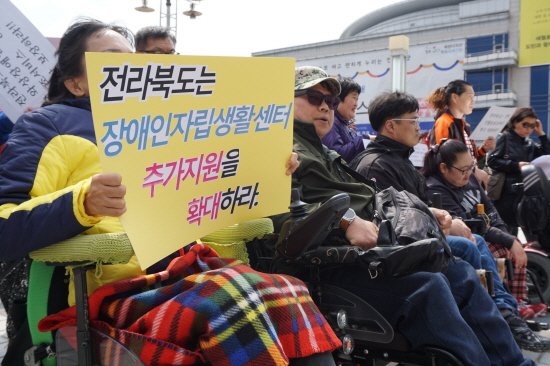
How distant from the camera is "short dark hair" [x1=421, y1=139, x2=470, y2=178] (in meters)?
3.76

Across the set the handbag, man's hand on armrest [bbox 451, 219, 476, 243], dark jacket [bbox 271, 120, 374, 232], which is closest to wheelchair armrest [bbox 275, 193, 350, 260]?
dark jacket [bbox 271, 120, 374, 232]

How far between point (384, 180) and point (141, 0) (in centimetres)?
792

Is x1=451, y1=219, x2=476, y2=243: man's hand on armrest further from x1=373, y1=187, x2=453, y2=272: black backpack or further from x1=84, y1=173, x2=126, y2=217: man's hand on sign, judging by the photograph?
x1=84, y1=173, x2=126, y2=217: man's hand on sign

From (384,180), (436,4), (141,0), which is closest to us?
(384,180)

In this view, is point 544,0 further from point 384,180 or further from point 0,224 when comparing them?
point 0,224

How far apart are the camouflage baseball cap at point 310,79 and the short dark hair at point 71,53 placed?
1.01 metres

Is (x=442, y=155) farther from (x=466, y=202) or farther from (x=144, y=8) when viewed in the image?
(x=144, y=8)

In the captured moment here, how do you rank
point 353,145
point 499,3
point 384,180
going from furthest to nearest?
1. point 499,3
2. point 353,145
3. point 384,180

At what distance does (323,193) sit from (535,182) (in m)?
3.12

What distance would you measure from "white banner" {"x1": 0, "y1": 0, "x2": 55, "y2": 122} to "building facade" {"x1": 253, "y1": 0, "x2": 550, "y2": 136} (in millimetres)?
16061

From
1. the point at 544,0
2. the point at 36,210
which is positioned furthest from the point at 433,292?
the point at 544,0

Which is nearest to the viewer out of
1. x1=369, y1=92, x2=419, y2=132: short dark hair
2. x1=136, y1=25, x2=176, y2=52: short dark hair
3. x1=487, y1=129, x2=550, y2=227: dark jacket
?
x1=369, y1=92, x2=419, y2=132: short dark hair

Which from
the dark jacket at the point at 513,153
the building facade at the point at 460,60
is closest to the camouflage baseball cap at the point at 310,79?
the dark jacket at the point at 513,153

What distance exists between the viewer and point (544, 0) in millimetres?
7180
